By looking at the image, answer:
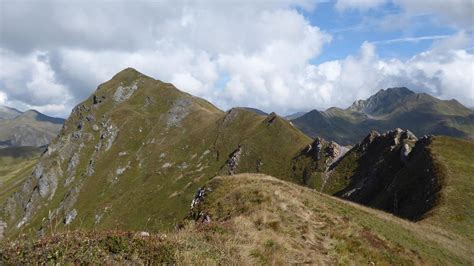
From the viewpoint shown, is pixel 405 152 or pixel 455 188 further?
pixel 405 152

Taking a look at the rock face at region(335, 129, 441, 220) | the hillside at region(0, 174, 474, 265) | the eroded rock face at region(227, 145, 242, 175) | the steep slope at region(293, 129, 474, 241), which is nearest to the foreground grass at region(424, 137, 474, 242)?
the steep slope at region(293, 129, 474, 241)

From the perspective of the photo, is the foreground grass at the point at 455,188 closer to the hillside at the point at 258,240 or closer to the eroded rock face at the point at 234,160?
the hillside at the point at 258,240

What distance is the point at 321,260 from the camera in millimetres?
17141

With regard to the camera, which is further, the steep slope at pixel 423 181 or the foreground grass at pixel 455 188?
the steep slope at pixel 423 181

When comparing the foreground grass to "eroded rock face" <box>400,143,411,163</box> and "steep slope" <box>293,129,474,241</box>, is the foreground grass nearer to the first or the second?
"steep slope" <box>293,129,474,241</box>

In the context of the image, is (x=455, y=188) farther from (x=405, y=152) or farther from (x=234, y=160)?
(x=234, y=160)

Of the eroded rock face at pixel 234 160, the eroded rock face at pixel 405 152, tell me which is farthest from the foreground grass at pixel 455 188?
the eroded rock face at pixel 234 160

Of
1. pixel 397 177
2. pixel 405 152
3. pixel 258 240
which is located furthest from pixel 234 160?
pixel 258 240

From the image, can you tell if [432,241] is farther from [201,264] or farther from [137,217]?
[137,217]

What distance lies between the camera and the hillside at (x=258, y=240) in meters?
10.9

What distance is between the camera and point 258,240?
15594 mm

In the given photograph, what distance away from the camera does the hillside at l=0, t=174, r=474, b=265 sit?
10871 millimetres

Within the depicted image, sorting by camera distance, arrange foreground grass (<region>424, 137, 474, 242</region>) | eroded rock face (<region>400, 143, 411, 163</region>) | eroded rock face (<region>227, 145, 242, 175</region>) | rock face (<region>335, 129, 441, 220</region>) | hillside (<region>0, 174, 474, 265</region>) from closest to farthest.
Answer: hillside (<region>0, 174, 474, 265</region>)
foreground grass (<region>424, 137, 474, 242</region>)
rock face (<region>335, 129, 441, 220</region>)
eroded rock face (<region>400, 143, 411, 163</region>)
eroded rock face (<region>227, 145, 242, 175</region>)

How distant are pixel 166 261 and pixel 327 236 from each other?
488 inches
